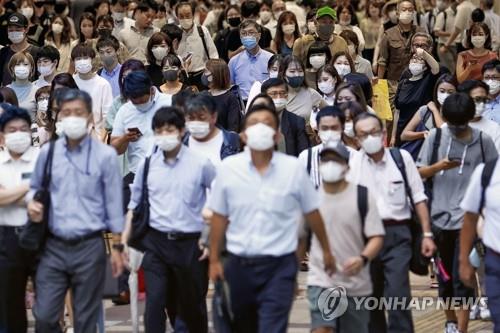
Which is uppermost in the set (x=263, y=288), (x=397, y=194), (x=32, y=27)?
(x=32, y=27)

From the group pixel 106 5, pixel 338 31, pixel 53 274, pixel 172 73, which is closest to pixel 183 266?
pixel 53 274

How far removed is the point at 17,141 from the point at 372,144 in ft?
7.81

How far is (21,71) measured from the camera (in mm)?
16250

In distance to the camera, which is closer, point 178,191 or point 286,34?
point 178,191

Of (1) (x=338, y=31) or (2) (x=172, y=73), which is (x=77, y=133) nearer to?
(2) (x=172, y=73)

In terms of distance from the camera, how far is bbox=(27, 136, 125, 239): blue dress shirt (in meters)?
10.7

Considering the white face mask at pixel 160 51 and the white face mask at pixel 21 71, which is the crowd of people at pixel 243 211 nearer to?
the white face mask at pixel 21 71

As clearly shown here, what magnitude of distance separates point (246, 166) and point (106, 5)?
48.5ft

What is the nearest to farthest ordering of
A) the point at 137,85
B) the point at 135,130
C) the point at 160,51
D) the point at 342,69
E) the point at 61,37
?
the point at 135,130 < the point at 137,85 < the point at 342,69 < the point at 160,51 < the point at 61,37

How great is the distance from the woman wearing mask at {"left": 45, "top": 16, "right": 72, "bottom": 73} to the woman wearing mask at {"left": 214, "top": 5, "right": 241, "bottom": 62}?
75.7 inches

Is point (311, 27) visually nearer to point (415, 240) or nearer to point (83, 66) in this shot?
point (83, 66)

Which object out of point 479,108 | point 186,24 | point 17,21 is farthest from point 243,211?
point 186,24

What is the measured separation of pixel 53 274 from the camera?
10742mm

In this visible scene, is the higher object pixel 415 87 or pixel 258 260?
pixel 415 87
